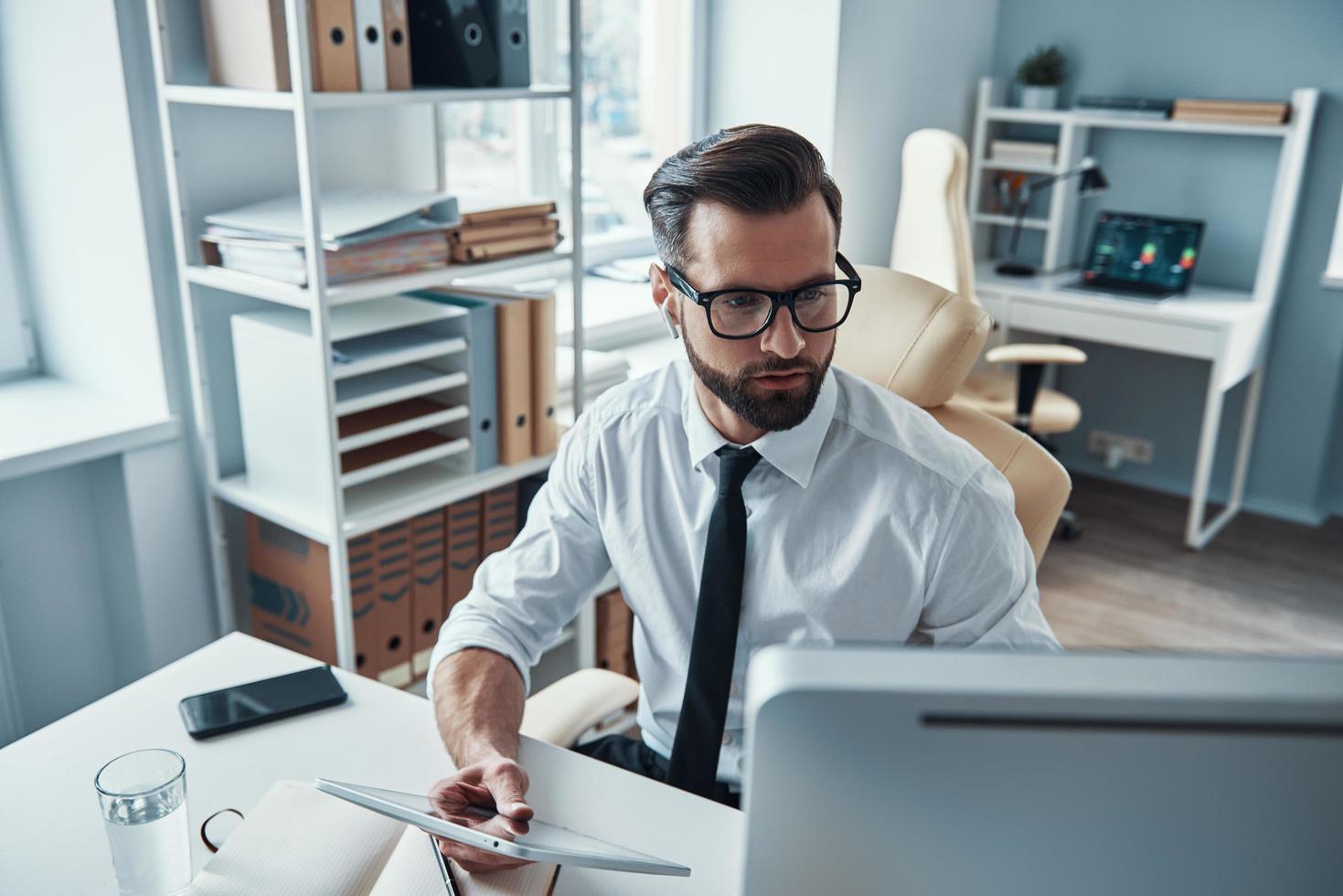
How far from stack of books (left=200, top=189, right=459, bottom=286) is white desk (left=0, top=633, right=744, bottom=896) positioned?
78 centimetres

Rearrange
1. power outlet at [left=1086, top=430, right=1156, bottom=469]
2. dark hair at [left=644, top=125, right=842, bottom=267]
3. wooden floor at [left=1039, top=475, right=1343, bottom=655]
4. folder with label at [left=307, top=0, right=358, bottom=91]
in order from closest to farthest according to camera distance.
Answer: dark hair at [left=644, top=125, right=842, bottom=267], folder with label at [left=307, top=0, right=358, bottom=91], wooden floor at [left=1039, top=475, right=1343, bottom=655], power outlet at [left=1086, top=430, right=1156, bottom=469]

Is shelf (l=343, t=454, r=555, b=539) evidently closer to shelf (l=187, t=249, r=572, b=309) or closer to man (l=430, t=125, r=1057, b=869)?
shelf (l=187, t=249, r=572, b=309)

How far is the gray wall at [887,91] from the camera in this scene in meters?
3.35

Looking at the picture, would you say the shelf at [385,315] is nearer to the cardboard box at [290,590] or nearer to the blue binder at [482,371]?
the blue binder at [482,371]

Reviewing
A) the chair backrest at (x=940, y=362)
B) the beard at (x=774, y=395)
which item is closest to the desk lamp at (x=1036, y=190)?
the chair backrest at (x=940, y=362)

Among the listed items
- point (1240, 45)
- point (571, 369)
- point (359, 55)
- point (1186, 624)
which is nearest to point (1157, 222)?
point (1240, 45)

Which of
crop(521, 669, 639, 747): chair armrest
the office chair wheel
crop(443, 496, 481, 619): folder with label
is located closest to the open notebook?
crop(521, 669, 639, 747): chair armrest

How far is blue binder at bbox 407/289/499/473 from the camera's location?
208 cm

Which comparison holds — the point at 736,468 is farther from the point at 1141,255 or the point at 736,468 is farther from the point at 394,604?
the point at 1141,255

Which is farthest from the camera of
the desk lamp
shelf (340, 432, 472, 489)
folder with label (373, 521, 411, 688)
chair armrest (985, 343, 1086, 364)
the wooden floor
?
the desk lamp

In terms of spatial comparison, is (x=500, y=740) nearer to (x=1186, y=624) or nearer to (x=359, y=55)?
(x=359, y=55)

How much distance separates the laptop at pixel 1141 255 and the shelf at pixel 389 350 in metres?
2.50

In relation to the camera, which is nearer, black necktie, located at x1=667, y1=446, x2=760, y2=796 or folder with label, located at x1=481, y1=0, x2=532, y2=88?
black necktie, located at x1=667, y1=446, x2=760, y2=796

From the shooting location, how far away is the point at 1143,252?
12.3 ft
